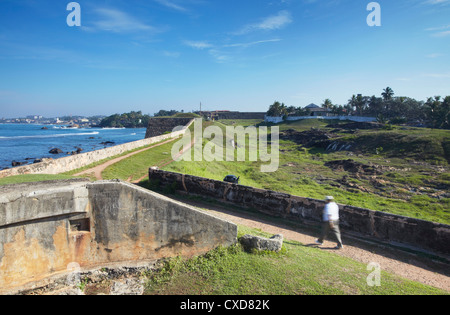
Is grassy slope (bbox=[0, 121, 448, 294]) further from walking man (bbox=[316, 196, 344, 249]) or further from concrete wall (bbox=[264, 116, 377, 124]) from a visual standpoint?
concrete wall (bbox=[264, 116, 377, 124])

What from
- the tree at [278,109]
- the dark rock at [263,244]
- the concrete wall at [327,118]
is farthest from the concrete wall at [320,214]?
the tree at [278,109]

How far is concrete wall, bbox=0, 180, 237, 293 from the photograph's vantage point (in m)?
5.98

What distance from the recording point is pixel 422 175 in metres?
24.0

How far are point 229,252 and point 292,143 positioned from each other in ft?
149

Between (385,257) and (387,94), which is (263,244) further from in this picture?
(387,94)

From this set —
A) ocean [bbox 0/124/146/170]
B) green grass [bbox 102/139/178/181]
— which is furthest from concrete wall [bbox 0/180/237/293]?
ocean [bbox 0/124/146/170]

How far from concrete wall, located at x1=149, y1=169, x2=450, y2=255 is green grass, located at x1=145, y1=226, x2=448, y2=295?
2345mm

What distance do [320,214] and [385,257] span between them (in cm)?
256

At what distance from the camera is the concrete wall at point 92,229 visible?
5.98 meters

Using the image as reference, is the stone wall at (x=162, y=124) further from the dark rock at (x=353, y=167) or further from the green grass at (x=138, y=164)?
the dark rock at (x=353, y=167)

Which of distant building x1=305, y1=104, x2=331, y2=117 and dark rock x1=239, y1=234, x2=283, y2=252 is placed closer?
dark rock x1=239, y1=234, x2=283, y2=252

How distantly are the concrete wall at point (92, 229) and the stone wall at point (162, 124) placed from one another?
42.0 metres
